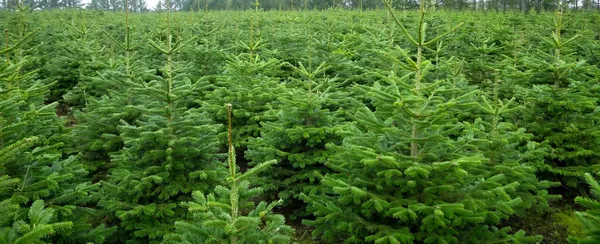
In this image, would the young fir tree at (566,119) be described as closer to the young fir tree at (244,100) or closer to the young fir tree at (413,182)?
the young fir tree at (413,182)

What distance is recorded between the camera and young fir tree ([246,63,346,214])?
18.1 ft

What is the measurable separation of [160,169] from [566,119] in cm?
603

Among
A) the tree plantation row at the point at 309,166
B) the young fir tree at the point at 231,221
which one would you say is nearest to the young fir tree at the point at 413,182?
the tree plantation row at the point at 309,166

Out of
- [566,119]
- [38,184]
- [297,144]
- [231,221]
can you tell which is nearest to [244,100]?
[297,144]

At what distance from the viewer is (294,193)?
556 cm

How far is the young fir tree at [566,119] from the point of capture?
19.8ft

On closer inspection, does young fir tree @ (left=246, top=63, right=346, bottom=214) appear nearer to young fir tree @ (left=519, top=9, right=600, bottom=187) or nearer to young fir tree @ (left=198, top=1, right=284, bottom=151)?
young fir tree @ (left=198, top=1, right=284, bottom=151)

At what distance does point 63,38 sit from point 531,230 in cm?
1416

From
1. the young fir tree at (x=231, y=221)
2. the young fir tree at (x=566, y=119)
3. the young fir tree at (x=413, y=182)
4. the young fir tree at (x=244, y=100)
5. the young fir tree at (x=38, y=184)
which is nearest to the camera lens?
the young fir tree at (x=231, y=221)

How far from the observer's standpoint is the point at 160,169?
4742 mm

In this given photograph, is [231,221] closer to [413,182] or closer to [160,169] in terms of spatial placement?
[413,182]

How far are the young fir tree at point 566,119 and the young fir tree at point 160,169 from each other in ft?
16.0

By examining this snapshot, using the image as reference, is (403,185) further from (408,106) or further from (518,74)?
(518,74)

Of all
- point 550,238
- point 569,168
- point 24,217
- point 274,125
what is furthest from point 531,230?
point 24,217
